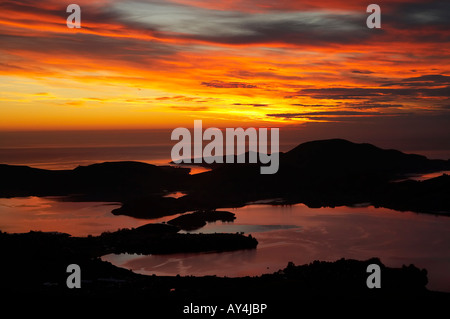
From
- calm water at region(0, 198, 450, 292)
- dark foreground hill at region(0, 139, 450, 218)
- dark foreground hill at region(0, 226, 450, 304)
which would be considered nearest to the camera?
dark foreground hill at region(0, 226, 450, 304)

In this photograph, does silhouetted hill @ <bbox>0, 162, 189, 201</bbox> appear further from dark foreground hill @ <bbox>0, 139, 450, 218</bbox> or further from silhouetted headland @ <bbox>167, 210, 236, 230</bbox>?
silhouetted headland @ <bbox>167, 210, 236, 230</bbox>

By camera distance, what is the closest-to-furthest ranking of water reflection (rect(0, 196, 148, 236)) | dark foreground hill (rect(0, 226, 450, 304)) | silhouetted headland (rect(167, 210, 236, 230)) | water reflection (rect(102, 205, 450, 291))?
dark foreground hill (rect(0, 226, 450, 304))
water reflection (rect(102, 205, 450, 291))
water reflection (rect(0, 196, 148, 236))
silhouetted headland (rect(167, 210, 236, 230))

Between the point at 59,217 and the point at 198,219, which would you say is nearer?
the point at 198,219

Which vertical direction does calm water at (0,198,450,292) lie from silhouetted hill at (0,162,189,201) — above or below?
below

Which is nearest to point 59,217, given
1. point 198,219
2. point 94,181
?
point 198,219

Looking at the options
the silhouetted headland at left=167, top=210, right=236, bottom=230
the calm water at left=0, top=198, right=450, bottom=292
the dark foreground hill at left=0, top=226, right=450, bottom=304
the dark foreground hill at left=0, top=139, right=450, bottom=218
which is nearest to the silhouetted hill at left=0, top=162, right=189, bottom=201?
the dark foreground hill at left=0, top=139, right=450, bottom=218

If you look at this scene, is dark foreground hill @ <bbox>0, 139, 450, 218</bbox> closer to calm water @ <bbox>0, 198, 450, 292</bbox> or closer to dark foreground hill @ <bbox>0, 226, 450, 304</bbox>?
calm water @ <bbox>0, 198, 450, 292</bbox>

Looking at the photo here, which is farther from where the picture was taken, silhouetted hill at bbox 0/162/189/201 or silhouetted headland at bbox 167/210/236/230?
silhouetted hill at bbox 0/162/189/201

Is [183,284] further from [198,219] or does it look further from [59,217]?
[59,217]

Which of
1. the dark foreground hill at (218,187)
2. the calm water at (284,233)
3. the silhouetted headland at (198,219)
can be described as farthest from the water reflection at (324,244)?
the dark foreground hill at (218,187)

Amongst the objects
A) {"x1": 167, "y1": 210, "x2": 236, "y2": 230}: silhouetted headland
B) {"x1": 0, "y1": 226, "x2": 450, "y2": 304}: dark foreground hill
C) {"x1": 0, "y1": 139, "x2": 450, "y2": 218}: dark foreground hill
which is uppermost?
{"x1": 0, "y1": 139, "x2": 450, "y2": 218}: dark foreground hill

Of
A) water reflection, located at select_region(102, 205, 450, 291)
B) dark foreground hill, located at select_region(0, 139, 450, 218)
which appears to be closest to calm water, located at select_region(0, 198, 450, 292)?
water reflection, located at select_region(102, 205, 450, 291)
